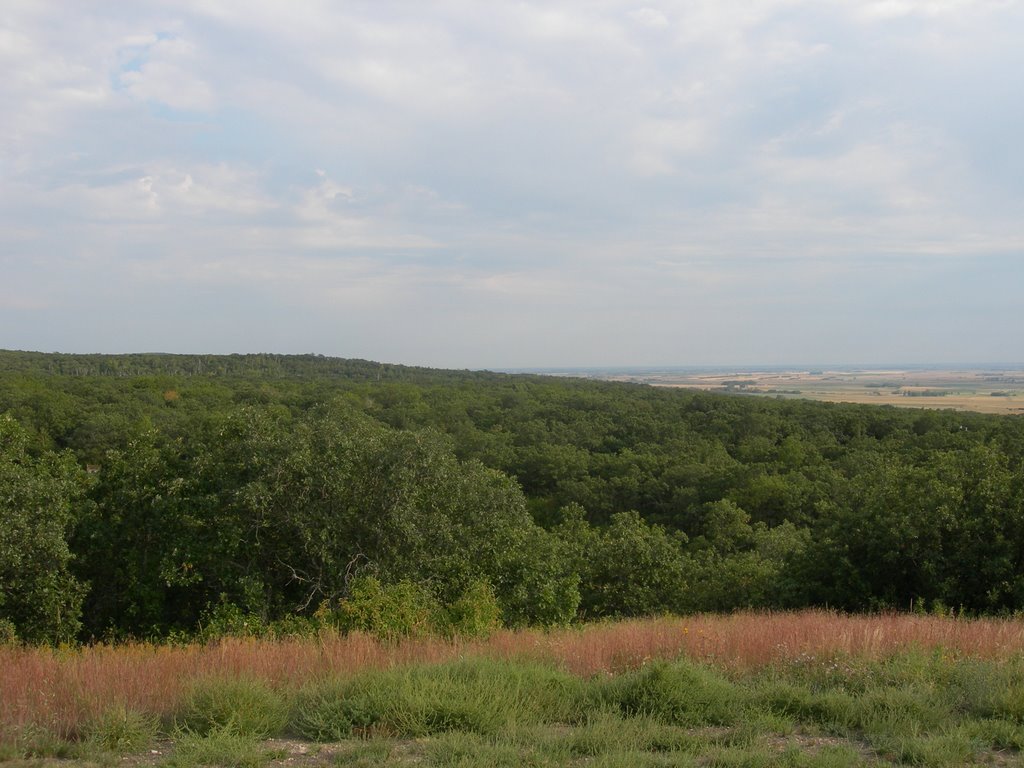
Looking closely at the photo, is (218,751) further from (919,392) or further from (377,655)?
(919,392)

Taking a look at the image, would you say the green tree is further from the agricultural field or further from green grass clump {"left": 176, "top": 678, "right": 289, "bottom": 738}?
the agricultural field

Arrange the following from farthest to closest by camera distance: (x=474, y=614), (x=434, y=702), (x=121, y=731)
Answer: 1. (x=474, y=614)
2. (x=434, y=702)
3. (x=121, y=731)

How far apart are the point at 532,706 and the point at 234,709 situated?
2168 mm

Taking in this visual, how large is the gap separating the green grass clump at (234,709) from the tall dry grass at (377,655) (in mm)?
215

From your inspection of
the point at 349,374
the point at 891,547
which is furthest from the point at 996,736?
the point at 349,374

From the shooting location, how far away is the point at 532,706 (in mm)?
5328

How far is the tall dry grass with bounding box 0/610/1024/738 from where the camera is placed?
5.23m

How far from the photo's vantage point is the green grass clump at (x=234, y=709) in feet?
16.4

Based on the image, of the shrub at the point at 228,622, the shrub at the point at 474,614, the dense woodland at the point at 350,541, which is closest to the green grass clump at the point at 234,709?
the shrub at the point at 474,614

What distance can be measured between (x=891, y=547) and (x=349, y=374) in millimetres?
116080

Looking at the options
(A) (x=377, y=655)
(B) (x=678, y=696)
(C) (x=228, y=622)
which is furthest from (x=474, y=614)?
(B) (x=678, y=696)

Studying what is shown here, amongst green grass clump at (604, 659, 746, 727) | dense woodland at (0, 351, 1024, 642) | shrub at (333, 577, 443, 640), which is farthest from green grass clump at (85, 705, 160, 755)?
dense woodland at (0, 351, 1024, 642)

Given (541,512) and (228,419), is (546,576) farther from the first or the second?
(541,512)

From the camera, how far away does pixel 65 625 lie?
485 inches
